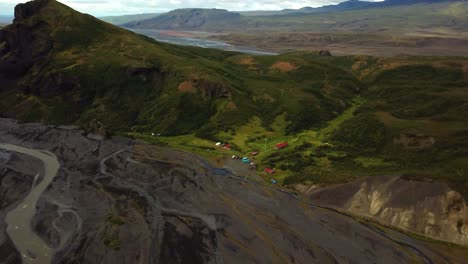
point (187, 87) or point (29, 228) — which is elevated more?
point (187, 87)

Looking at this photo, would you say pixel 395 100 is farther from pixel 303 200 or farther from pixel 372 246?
pixel 372 246

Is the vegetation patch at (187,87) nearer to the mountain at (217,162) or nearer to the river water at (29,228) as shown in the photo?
the mountain at (217,162)

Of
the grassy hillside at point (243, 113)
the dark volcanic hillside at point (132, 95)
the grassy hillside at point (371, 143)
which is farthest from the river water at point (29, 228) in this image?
the dark volcanic hillside at point (132, 95)

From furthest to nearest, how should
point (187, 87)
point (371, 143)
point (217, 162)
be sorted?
point (187, 87), point (371, 143), point (217, 162)

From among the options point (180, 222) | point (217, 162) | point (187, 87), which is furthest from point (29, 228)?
point (187, 87)

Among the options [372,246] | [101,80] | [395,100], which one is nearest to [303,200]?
[372,246]

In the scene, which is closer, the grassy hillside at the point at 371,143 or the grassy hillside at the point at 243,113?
the grassy hillside at the point at 371,143

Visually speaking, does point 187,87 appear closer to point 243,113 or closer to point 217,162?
point 243,113
